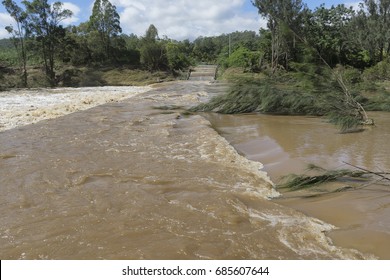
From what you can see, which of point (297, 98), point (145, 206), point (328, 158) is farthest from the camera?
point (297, 98)

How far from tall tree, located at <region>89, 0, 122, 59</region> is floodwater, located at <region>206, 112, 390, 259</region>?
41.6 m

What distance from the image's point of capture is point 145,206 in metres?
5.03

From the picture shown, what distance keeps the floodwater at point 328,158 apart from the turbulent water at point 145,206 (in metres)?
0.27

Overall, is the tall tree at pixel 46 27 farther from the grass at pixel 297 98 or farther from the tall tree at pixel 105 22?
the grass at pixel 297 98

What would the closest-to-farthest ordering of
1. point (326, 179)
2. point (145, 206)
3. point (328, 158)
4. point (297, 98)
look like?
point (145, 206), point (326, 179), point (328, 158), point (297, 98)

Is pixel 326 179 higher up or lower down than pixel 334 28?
lower down

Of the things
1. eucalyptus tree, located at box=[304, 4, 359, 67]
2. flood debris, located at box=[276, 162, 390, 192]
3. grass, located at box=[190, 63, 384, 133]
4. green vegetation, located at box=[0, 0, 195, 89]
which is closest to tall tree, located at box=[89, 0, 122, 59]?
green vegetation, located at box=[0, 0, 195, 89]

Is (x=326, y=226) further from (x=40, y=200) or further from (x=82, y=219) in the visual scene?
(x=40, y=200)

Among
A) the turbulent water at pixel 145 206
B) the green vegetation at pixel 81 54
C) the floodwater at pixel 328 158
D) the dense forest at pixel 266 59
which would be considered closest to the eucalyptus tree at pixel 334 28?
the dense forest at pixel 266 59

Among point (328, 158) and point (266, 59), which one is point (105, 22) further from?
point (328, 158)

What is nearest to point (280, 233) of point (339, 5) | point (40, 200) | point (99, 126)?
point (40, 200)

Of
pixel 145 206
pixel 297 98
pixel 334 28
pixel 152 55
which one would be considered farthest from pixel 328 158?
pixel 152 55

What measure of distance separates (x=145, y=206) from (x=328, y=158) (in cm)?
405

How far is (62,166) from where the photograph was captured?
703cm
